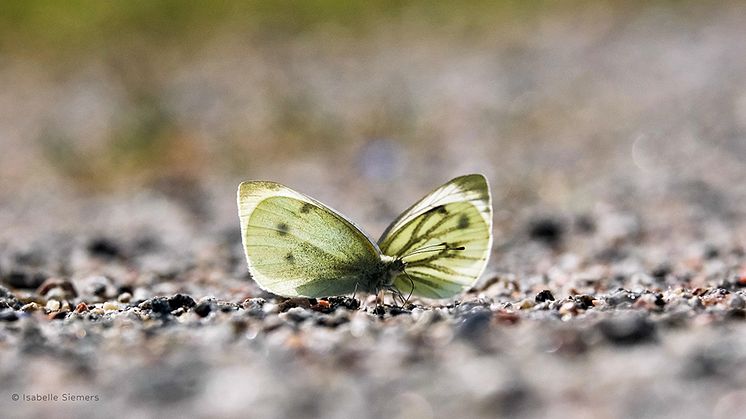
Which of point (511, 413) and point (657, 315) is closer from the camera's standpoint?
point (511, 413)

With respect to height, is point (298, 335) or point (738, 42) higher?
point (738, 42)

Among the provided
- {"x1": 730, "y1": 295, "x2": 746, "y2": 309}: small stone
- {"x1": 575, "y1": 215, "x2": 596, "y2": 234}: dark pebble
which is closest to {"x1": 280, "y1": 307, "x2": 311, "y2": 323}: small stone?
{"x1": 730, "y1": 295, "x2": 746, "y2": 309}: small stone

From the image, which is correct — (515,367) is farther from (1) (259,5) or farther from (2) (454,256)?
(1) (259,5)

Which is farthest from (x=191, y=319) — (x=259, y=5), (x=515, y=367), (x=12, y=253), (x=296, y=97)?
(x=259, y=5)

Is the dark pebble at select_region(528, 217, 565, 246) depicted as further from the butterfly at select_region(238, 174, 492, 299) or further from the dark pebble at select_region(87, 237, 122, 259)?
the dark pebble at select_region(87, 237, 122, 259)

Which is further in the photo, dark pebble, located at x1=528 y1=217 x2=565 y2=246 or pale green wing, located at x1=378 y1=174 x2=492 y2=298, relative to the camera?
dark pebble, located at x1=528 y1=217 x2=565 y2=246
